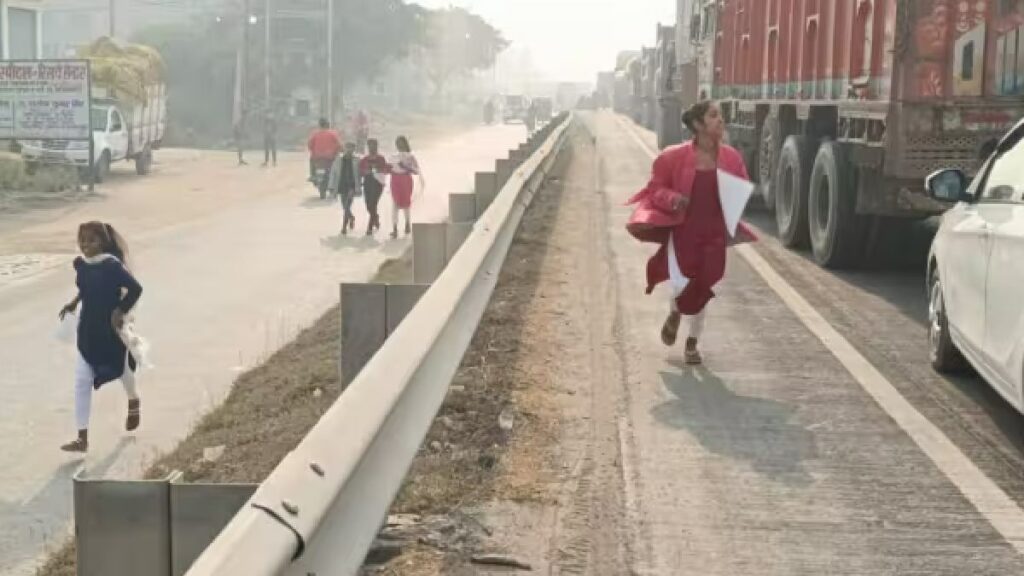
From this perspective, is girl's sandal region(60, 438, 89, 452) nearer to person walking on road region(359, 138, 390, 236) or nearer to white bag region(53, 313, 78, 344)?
white bag region(53, 313, 78, 344)

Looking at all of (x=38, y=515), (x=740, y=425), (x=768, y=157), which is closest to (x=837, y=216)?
(x=768, y=157)

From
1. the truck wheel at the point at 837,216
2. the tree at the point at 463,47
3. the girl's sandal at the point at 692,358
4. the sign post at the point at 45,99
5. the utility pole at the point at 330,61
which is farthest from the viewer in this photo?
the tree at the point at 463,47

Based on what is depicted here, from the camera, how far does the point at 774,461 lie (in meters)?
6.03

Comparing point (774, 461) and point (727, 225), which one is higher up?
point (727, 225)

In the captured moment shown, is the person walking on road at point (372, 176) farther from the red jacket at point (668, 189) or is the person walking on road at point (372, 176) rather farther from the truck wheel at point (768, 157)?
the red jacket at point (668, 189)

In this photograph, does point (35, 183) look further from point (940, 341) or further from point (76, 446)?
A: point (940, 341)

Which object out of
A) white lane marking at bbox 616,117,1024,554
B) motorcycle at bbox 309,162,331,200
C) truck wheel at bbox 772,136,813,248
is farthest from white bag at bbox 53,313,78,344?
motorcycle at bbox 309,162,331,200

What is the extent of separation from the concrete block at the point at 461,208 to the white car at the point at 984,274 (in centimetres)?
465

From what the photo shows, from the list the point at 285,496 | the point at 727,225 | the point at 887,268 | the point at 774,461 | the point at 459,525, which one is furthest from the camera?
the point at 887,268

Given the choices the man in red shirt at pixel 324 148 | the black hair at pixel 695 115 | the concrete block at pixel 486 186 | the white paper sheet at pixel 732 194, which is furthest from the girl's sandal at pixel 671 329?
the man in red shirt at pixel 324 148

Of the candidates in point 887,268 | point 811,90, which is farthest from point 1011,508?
point 811,90

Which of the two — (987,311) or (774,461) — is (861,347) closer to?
(987,311)

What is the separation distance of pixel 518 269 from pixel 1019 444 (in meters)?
6.66

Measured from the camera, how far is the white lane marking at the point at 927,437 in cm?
525
